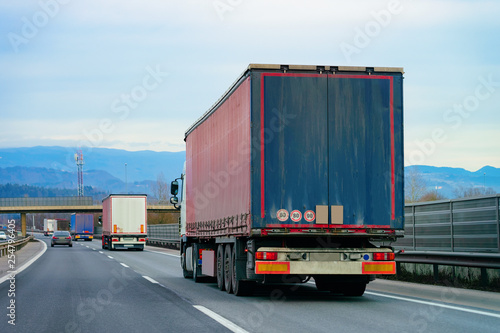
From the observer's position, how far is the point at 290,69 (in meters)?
12.6

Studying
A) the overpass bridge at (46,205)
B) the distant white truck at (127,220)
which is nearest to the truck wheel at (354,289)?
the distant white truck at (127,220)

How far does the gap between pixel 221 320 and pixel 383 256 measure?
3.90 m

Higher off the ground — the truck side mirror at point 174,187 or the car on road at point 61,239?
the truck side mirror at point 174,187

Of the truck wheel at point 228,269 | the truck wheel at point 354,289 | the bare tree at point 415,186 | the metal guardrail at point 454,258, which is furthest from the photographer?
the bare tree at point 415,186

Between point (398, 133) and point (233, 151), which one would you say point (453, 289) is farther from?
point (233, 151)

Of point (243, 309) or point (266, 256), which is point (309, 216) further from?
point (243, 309)

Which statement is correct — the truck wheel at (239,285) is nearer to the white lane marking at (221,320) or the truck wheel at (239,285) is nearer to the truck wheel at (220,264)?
the truck wheel at (220,264)

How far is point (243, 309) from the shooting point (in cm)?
1160

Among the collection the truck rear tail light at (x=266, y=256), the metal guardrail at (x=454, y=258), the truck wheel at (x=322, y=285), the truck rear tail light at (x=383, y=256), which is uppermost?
→ the truck rear tail light at (x=266, y=256)

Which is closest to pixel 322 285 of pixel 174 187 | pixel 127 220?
pixel 174 187

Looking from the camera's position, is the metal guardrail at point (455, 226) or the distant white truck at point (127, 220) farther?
the distant white truck at point (127, 220)

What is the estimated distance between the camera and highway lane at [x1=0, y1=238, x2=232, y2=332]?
31.4 ft

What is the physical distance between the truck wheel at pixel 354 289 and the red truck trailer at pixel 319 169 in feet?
2.54

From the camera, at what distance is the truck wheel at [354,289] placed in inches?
547
